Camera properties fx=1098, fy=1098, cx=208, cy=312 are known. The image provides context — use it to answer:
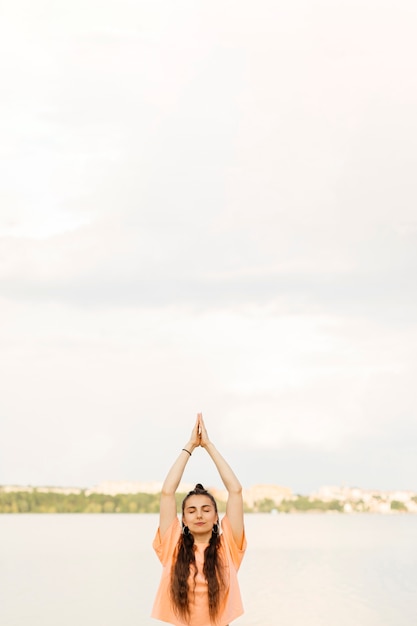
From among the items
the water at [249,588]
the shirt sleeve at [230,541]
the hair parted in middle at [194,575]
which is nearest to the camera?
the hair parted in middle at [194,575]

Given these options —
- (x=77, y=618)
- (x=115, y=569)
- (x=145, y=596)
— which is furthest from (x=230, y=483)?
(x=115, y=569)

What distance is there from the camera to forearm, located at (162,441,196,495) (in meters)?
5.03

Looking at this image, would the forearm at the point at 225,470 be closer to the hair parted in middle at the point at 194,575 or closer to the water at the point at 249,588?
the hair parted in middle at the point at 194,575

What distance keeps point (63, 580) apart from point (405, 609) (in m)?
7.71

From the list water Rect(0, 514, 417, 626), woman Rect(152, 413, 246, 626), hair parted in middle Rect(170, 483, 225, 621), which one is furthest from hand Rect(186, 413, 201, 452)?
water Rect(0, 514, 417, 626)

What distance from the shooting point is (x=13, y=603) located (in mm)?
18078

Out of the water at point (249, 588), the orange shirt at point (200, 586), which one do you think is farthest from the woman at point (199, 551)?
the water at point (249, 588)

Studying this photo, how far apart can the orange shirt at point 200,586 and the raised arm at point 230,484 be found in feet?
0.11

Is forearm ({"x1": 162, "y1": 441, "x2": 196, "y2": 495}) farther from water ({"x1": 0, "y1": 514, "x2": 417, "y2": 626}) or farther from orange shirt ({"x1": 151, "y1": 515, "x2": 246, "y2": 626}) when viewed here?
water ({"x1": 0, "y1": 514, "x2": 417, "y2": 626})

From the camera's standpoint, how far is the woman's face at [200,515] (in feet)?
16.5

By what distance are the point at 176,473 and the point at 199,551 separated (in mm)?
378

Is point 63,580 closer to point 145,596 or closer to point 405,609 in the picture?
point 145,596

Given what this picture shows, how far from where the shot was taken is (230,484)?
511 cm

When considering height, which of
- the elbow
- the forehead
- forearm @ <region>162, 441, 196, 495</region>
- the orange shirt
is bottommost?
the orange shirt
